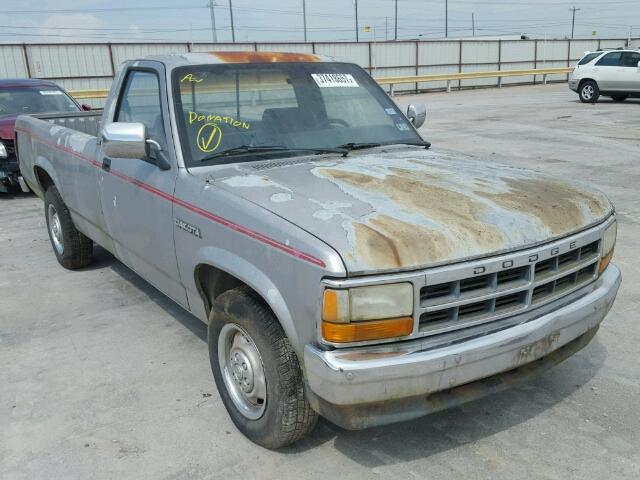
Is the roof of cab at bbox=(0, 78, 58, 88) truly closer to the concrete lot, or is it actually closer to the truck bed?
the truck bed

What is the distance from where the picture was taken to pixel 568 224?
2.78 metres

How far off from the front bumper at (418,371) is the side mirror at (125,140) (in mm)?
1606

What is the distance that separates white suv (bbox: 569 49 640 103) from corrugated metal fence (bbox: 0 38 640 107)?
9.60 meters

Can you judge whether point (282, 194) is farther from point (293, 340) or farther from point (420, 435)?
point (420, 435)

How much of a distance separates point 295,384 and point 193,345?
5.13ft

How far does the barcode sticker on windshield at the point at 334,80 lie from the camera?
4.06 metres

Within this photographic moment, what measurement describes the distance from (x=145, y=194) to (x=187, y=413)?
1282 millimetres

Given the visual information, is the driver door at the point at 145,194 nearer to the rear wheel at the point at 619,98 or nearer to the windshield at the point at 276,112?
the windshield at the point at 276,112

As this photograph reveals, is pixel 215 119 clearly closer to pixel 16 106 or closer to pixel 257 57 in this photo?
pixel 257 57

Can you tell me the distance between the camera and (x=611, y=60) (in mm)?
19812

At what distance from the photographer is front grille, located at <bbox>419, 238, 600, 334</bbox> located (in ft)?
7.93

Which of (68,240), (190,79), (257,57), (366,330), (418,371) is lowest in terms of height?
(68,240)

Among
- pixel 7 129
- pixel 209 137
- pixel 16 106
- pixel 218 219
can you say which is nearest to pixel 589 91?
pixel 16 106

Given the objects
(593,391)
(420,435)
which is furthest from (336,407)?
(593,391)
